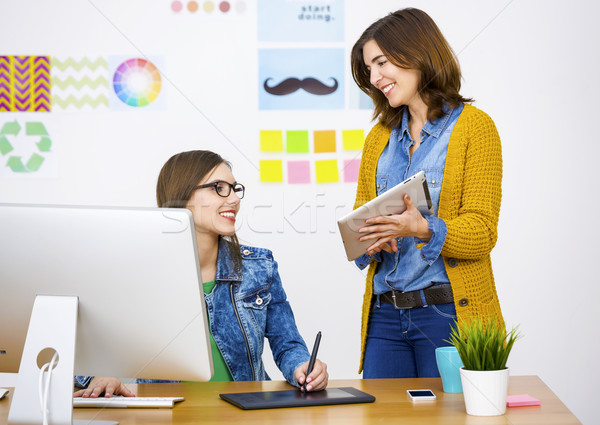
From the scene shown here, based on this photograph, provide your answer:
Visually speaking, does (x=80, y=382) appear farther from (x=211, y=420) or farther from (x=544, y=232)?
(x=544, y=232)

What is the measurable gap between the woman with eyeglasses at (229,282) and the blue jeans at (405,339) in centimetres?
20

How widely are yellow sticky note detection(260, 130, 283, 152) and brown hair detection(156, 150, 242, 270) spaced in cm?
110

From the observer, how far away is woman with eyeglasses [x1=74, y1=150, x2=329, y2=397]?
1662 millimetres

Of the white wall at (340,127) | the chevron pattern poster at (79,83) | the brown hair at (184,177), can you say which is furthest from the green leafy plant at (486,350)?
the chevron pattern poster at (79,83)

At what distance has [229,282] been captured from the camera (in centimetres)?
172

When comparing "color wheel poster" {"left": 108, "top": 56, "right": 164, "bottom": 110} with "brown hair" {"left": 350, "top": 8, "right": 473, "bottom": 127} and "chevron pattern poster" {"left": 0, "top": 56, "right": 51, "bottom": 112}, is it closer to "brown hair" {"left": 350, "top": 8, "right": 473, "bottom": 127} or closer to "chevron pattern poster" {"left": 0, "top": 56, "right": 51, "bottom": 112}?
"chevron pattern poster" {"left": 0, "top": 56, "right": 51, "bottom": 112}

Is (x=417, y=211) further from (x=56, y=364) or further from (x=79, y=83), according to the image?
(x=79, y=83)

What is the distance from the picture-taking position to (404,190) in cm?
154

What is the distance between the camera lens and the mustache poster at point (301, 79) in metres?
2.96

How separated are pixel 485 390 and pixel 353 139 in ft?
6.37

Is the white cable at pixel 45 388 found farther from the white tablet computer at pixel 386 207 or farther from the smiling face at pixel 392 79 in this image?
the smiling face at pixel 392 79

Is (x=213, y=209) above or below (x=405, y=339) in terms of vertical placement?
above

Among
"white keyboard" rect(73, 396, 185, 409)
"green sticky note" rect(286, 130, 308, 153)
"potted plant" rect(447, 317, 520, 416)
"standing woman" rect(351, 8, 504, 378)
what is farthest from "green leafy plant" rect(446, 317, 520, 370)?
"green sticky note" rect(286, 130, 308, 153)

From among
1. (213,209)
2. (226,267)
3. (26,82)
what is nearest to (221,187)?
(213,209)
